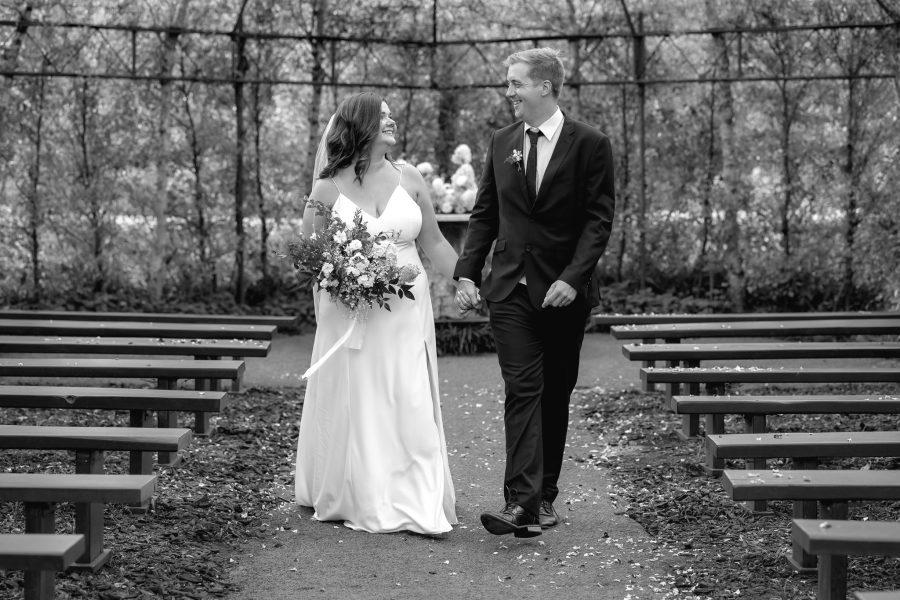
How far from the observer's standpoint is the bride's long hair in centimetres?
562

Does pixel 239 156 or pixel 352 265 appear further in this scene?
pixel 239 156

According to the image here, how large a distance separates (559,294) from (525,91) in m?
0.93

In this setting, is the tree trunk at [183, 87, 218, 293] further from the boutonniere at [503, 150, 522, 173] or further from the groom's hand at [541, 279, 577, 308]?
the groom's hand at [541, 279, 577, 308]

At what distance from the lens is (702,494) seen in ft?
19.4

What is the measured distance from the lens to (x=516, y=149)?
5336 millimetres

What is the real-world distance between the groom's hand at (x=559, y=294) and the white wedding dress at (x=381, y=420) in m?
0.78

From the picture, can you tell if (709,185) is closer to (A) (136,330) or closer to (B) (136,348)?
A: (A) (136,330)

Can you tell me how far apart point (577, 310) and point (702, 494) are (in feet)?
4.39

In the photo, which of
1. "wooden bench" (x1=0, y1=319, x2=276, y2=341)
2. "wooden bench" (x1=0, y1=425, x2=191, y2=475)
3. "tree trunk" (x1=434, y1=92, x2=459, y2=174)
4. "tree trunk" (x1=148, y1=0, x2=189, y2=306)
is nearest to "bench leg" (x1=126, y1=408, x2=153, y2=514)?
"wooden bench" (x1=0, y1=425, x2=191, y2=475)

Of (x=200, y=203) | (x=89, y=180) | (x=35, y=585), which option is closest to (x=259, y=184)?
(x=200, y=203)

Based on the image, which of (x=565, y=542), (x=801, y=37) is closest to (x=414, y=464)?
(x=565, y=542)

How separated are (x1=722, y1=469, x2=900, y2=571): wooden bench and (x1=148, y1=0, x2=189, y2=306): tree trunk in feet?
28.8

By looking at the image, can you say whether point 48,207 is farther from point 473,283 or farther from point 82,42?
point 473,283

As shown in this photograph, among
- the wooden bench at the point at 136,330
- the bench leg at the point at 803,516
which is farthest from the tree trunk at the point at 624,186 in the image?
the bench leg at the point at 803,516
